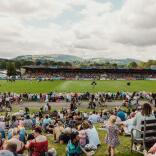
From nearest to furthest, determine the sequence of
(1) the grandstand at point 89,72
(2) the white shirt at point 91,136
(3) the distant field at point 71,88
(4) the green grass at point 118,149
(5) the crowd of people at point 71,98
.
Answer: (4) the green grass at point 118,149, (2) the white shirt at point 91,136, (5) the crowd of people at point 71,98, (3) the distant field at point 71,88, (1) the grandstand at point 89,72

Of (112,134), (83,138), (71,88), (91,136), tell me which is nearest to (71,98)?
(71,88)

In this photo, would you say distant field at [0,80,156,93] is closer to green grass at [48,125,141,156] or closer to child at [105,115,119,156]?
green grass at [48,125,141,156]

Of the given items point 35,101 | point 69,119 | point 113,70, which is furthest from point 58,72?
point 69,119

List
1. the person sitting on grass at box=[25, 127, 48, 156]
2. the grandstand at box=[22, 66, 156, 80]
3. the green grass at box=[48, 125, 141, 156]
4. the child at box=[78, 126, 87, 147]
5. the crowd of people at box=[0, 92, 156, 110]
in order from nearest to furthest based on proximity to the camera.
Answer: the person sitting on grass at box=[25, 127, 48, 156], the green grass at box=[48, 125, 141, 156], the child at box=[78, 126, 87, 147], the crowd of people at box=[0, 92, 156, 110], the grandstand at box=[22, 66, 156, 80]

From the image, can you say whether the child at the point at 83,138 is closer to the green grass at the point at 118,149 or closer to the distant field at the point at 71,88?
the green grass at the point at 118,149

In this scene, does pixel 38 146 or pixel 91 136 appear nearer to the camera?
pixel 38 146

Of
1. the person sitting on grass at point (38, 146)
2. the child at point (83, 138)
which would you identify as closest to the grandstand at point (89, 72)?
the child at point (83, 138)

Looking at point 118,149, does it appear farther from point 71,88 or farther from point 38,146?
point 71,88

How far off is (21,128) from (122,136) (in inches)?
155

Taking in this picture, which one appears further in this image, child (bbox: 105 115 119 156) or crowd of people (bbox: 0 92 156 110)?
crowd of people (bbox: 0 92 156 110)

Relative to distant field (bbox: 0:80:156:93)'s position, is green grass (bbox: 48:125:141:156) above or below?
above

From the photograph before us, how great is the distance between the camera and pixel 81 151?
10859 millimetres

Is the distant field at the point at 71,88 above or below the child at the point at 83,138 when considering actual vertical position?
below

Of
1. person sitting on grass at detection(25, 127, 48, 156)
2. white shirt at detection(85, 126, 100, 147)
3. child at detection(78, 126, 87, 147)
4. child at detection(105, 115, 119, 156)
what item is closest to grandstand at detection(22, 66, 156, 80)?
white shirt at detection(85, 126, 100, 147)
